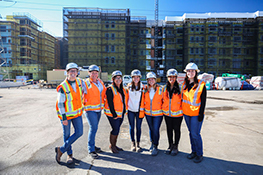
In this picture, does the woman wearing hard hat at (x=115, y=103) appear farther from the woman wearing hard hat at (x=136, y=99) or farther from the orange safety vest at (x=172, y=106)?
the orange safety vest at (x=172, y=106)

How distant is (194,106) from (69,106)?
8.04ft

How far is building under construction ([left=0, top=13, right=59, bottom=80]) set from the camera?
39281 mm

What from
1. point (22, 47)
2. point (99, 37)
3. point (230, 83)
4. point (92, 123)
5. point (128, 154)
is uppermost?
point (99, 37)

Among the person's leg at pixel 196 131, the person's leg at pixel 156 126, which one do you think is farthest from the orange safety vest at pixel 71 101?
the person's leg at pixel 196 131

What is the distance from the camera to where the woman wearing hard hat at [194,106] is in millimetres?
3266

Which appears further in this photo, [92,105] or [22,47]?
[22,47]

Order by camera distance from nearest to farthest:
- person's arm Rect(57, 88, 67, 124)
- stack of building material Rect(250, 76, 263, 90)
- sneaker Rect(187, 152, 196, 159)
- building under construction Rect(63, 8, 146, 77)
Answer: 1. person's arm Rect(57, 88, 67, 124)
2. sneaker Rect(187, 152, 196, 159)
3. stack of building material Rect(250, 76, 263, 90)
4. building under construction Rect(63, 8, 146, 77)

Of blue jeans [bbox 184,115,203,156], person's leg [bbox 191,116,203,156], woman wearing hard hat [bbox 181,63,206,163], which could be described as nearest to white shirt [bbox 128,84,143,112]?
woman wearing hard hat [bbox 181,63,206,163]

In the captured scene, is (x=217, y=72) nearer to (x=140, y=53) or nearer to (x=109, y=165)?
(x=140, y=53)

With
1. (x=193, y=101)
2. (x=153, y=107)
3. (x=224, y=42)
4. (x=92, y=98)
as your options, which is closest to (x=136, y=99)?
(x=153, y=107)

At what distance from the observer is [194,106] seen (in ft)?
10.8

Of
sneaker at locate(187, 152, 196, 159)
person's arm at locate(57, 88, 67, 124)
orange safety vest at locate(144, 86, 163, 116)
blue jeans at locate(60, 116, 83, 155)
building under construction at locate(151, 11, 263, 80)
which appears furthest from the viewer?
building under construction at locate(151, 11, 263, 80)

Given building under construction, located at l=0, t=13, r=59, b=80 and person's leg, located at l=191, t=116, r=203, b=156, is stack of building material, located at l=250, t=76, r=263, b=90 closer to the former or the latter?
person's leg, located at l=191, t=116, r=203, b=156

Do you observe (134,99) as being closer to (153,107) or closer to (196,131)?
(153,107)
